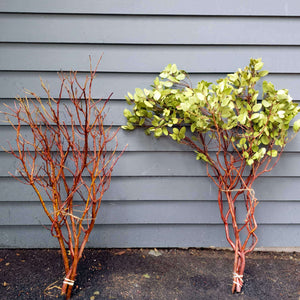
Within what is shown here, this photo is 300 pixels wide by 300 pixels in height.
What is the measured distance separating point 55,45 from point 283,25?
1.55 metres

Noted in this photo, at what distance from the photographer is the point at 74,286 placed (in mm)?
1811

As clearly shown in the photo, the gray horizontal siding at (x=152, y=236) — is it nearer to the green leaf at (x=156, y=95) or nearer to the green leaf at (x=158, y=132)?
the green leaf at (x=158, y=132)

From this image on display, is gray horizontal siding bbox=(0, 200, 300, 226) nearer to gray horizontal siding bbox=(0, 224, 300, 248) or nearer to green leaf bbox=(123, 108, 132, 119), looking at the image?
gray horizontal siding bbox=(0, 224, 300, 248)

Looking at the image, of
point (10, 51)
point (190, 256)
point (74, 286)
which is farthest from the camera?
point (190, 256)

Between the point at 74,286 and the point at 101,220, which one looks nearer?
the point at 74,286

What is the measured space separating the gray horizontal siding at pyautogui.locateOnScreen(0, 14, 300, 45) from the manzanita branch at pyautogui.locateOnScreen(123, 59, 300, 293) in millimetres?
248

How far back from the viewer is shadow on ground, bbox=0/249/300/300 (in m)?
1.78

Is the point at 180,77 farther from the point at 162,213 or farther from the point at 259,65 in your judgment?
the point at 162,213

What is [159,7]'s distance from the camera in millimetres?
2010

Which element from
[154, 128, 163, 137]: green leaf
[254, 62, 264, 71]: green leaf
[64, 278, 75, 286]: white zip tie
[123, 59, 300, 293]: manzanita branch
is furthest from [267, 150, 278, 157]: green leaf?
[64, 278, 75, 286]: white zip tie

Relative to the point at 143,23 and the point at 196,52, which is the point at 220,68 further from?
the point at 143,23

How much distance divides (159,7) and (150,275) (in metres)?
1.76

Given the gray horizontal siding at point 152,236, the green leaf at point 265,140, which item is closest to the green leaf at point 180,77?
the green leaf at point 265,140

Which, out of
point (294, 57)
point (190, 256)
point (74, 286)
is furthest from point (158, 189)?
point (294, 57)
